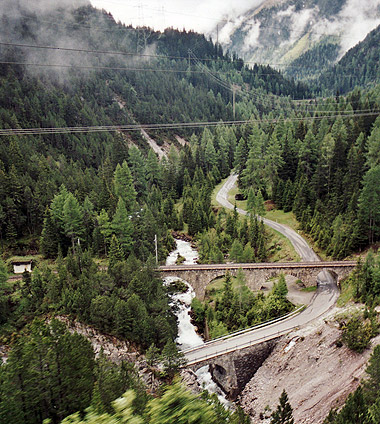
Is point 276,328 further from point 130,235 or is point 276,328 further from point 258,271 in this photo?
point 130,235

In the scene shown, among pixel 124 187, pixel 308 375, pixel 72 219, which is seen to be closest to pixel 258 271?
pixel 308 375

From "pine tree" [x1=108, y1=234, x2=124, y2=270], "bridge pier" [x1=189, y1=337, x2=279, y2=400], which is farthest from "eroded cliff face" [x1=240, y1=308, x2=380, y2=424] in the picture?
"pine tree" [x1=108, y1=234, x2=124, y2=270]

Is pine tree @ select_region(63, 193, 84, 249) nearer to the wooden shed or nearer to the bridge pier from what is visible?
the wooden shed

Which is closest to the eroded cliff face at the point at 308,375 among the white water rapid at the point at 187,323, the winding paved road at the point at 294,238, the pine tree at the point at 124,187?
the white water rapid at the point at 187,323

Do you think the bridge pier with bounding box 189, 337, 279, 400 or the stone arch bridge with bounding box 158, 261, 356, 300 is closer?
the bridge pier with bounding box 189, 337, 279, 400

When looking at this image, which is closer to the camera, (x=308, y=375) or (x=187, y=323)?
(x=308, y=375)

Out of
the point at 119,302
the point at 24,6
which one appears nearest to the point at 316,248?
the point at 119,302

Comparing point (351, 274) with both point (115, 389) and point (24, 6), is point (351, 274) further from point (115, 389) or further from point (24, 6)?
point (24, 6)
